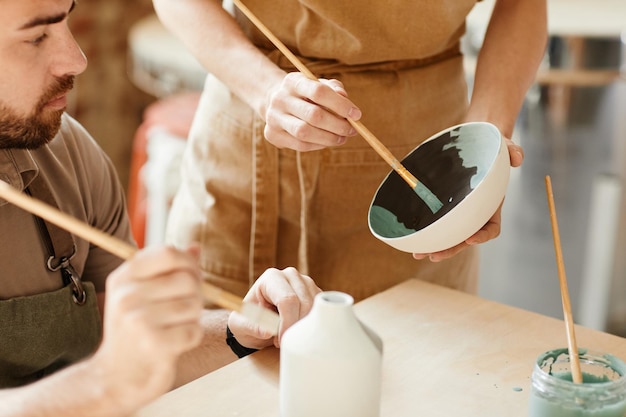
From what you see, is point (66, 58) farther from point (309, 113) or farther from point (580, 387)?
point (580, 387)

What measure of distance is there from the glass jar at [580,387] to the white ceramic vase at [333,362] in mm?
219

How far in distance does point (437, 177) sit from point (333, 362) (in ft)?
1.98

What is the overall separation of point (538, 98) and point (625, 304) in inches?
31.1

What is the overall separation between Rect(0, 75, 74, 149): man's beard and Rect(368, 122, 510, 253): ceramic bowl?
540 mm

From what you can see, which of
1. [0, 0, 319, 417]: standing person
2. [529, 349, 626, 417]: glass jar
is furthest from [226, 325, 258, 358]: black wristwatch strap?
[529, 349, 626, 417]: glass jar

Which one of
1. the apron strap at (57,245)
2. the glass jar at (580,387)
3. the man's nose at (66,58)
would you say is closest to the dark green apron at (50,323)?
the apron strap at (57,245)

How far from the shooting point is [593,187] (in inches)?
108

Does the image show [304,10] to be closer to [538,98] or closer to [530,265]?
[538,98]

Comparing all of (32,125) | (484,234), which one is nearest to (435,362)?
(484,234)

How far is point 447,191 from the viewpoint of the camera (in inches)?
56.3

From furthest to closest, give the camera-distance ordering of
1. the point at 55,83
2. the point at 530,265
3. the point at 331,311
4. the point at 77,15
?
the point at 77,15 < the point at 530,265 < the point at 55,83 < the point at 331,311

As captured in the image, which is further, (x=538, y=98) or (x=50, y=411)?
(x=538, y=98)

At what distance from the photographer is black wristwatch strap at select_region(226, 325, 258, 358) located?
4.50 ft

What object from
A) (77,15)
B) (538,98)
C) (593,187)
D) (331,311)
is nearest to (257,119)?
(331,311)
